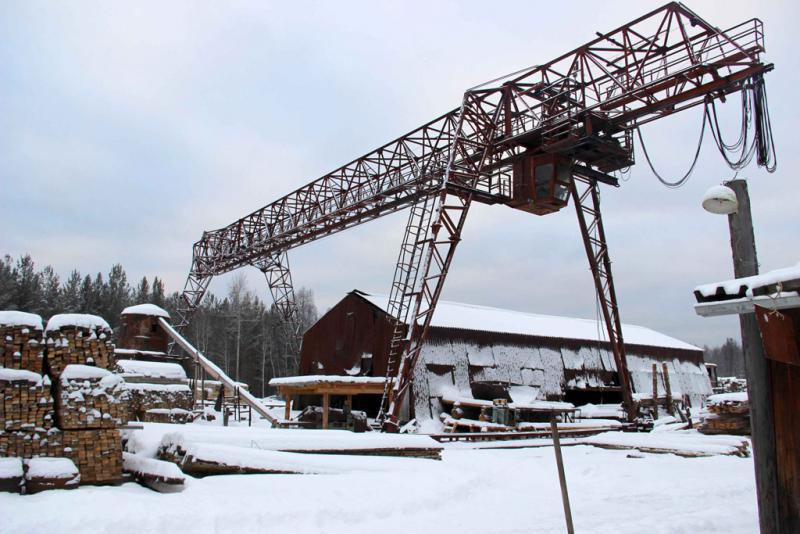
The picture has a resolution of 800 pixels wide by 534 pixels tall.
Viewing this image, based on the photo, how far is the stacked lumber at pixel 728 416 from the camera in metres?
17.1

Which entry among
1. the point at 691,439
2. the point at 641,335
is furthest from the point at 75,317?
the point at 641,335

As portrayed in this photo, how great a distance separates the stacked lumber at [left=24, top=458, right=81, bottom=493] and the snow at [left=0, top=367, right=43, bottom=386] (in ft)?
3.10

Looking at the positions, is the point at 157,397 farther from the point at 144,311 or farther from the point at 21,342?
the point at 21,342

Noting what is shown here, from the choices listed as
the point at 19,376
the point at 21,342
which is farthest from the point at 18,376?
the point at 21,342

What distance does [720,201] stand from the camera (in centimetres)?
598

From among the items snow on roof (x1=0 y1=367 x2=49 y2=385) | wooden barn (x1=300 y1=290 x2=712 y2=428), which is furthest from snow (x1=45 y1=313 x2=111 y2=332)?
wooden barn (x1=300 y1=290 x2=712 y2=428)

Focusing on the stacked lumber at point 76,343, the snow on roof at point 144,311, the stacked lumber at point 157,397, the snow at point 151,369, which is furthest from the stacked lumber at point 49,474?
the snow on roof at point 144,311

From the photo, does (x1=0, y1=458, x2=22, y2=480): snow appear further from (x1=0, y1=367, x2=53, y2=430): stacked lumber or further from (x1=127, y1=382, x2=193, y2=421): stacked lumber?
(x1=127, y1=382, x2=193, y2=421): stacked lumber

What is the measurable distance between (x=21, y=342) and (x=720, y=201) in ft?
26.6

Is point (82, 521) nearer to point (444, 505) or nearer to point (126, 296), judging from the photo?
point (444, 505)

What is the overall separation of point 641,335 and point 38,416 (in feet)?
115

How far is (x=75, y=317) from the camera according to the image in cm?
820

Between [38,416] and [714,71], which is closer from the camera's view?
[38,416]

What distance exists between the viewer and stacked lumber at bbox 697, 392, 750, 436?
17.1m
